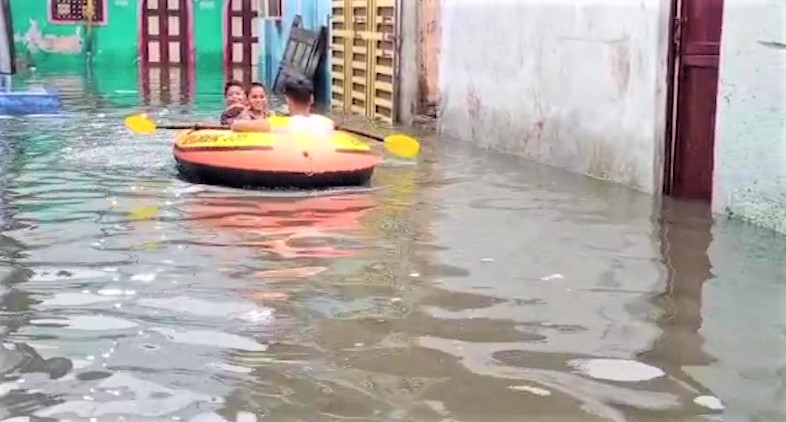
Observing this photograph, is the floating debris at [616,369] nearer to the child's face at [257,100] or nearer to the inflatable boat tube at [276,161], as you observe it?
the inflatable boat tube at [276,161]

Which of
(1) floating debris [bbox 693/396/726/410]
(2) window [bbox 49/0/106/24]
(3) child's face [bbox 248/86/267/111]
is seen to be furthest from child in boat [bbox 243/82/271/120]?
(2) window [bbox 49/0/106/24]

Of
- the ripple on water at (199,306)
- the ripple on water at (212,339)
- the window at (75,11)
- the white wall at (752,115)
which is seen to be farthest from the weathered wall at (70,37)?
the ripple on water at (212,339)

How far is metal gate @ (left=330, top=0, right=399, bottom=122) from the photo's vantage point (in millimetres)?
12797

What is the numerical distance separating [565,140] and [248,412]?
5.79 m

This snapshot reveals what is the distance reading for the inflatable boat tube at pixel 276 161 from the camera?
24.5 feet

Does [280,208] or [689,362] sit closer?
[689,362]

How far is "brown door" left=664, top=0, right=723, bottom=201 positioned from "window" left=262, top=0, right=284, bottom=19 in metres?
12.6

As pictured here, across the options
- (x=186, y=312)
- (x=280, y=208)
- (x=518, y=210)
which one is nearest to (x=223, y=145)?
(x=280, y=208)

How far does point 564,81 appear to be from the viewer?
881 centimetres

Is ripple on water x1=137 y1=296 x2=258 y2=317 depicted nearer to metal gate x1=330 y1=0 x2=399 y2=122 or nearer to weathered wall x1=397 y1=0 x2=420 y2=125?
weathered wall x1=397 y1=0 x2=420 y2=125

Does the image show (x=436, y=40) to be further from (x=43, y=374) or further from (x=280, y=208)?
(x=43, y=374)

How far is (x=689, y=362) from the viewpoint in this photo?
154 inches

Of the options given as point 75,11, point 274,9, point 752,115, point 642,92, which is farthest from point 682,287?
point 75,11

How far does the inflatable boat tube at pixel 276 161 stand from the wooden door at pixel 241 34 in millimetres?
17874
